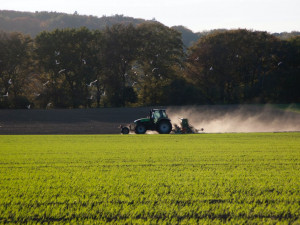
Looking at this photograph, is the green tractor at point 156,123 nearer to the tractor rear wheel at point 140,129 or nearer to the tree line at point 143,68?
the tractor rear wheel at point 140,129

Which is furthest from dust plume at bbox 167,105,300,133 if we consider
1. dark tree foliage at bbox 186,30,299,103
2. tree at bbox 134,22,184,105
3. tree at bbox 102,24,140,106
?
dark tree foliage at bbox 186,30,299,103

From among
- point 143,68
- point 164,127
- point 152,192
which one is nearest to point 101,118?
point 164,127

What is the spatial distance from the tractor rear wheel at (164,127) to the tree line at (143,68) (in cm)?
2964

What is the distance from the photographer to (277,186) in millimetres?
9797

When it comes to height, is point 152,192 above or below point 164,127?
above

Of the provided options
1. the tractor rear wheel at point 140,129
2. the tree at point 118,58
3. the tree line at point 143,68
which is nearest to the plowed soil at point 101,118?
the tractor rear wheel at point 140,129

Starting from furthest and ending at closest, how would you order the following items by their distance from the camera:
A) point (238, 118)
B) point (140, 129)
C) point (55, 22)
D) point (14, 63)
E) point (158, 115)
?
point (55, 22) → point (14, 63) → point (238, 118) → point (140, 129) → point (158, 115)

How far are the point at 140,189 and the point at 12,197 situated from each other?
260 cm

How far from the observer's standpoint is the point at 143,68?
6931cm

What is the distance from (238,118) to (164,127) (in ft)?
55.2

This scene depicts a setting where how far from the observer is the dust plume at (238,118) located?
42.9 meters

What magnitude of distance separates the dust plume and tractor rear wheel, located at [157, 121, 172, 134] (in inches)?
369

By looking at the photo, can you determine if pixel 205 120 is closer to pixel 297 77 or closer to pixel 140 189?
pixel 297 77

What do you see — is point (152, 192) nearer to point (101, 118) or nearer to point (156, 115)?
point (156, 115)
